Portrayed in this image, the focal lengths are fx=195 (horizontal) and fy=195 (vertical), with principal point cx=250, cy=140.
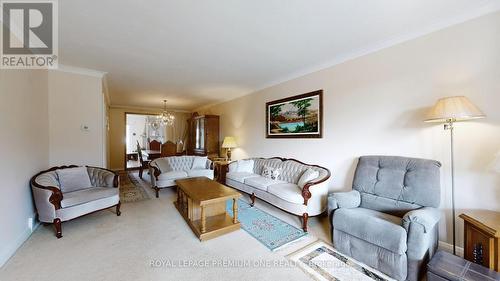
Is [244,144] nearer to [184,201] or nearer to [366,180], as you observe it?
[184,201]

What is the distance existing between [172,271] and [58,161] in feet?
10.3

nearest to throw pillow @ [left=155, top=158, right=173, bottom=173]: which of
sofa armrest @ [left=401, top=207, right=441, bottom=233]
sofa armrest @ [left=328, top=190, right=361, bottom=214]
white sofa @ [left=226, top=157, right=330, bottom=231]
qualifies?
white sofa @ [left=226, top=157, right=330, bottom=231]

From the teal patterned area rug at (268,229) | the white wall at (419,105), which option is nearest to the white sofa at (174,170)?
the teal patterned area rug at (268,229)

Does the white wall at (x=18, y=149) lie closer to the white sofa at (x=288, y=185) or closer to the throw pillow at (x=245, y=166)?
the white sofa at (x=288, y=185)

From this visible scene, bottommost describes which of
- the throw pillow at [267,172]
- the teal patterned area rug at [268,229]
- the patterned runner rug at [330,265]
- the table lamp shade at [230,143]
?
the patterned runner rug at [330,265]

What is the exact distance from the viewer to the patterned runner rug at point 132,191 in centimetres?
397

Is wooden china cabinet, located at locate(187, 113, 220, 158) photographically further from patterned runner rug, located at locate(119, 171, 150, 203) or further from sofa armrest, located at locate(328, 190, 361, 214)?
sofa armrest, located at locate(328, 190, 361, 214)

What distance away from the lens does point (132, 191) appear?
4.47 m

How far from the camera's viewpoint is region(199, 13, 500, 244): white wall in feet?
6.30

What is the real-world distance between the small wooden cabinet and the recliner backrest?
0.32 m

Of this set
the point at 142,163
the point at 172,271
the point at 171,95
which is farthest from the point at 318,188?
the point at 142,163

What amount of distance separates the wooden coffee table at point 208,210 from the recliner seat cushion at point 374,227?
4.25ft

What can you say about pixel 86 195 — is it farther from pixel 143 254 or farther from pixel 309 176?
pixel 309 176

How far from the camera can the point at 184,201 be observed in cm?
360
